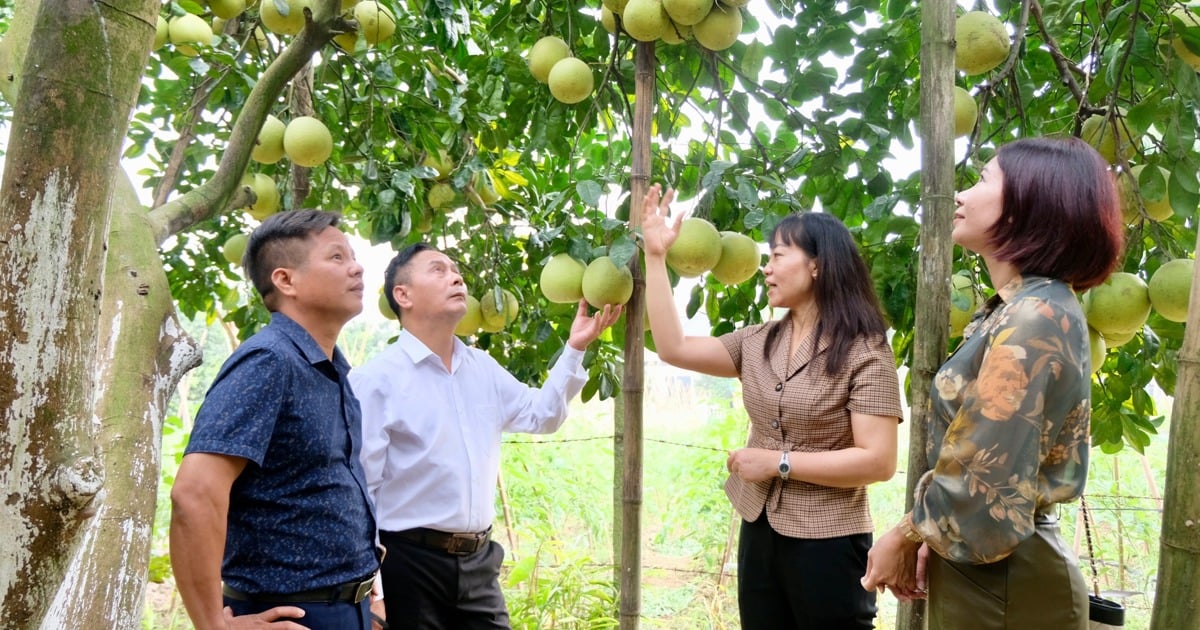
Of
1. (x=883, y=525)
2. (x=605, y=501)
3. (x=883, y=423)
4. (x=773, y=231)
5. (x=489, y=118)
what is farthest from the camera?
(x=605, y=501)

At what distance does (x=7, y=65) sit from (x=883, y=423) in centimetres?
184

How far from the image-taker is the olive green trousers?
1351 mm

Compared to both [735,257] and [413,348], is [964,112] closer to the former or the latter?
[735,257]

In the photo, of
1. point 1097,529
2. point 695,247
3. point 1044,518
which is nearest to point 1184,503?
point 1044,518

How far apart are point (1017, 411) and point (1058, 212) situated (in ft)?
1.02

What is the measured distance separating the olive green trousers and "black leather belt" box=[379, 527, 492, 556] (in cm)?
114

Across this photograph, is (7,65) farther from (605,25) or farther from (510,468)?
(510,468)

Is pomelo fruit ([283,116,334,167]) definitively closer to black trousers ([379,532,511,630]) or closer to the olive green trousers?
black trousers ([379,532,511,630])

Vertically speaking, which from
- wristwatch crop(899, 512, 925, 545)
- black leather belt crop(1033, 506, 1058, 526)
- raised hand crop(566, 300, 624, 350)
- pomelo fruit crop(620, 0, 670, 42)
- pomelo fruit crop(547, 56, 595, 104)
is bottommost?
wristwatch crop(899, 512, 925, 545)

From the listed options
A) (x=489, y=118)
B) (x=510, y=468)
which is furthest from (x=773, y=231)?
(x=510, y=468)

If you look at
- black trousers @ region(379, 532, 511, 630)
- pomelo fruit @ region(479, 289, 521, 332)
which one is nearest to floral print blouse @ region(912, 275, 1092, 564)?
black trousers @ region(379, 532, 511, 630)

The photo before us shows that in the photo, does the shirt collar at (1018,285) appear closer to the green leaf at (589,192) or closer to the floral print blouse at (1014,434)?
the floral print blouse at (1014,434)

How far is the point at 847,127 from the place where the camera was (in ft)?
7.57

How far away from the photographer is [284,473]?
5.27 ft
